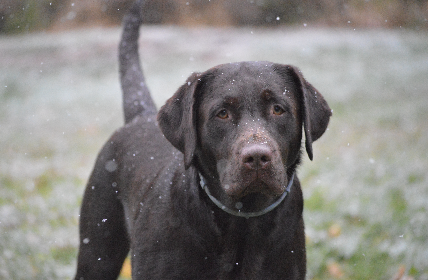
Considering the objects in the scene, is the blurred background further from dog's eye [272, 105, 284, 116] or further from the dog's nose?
the dog's nose

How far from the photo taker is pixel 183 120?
9.61 feet

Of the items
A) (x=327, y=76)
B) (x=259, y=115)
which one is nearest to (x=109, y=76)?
(x=327, y=76)

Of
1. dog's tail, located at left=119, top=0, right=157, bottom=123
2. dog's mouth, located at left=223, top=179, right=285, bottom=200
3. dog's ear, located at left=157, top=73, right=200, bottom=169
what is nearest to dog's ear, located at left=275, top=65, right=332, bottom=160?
dog's mouth, located at left=223, top=179, right=285, bottom=200

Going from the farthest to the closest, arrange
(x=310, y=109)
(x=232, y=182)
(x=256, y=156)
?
(x=310, y=109) → (x=232, y=182) → (x=256, y=156)

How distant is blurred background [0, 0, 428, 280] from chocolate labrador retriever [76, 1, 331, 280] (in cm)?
187

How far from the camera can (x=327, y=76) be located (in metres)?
15.4

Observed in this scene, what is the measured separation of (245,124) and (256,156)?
0.27 meters

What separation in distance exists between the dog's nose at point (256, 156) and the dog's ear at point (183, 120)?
383mm

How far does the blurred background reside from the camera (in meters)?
5.08

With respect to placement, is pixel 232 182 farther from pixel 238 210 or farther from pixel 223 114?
pixel 223 114

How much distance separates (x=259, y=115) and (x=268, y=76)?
30cm

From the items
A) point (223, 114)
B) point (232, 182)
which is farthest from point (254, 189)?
point (223, 114)

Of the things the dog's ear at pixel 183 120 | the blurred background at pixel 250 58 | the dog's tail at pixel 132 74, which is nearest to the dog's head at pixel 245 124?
the dog's ear at pixel 183 120

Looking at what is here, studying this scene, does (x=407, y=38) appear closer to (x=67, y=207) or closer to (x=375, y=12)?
(x=375, y=12)
